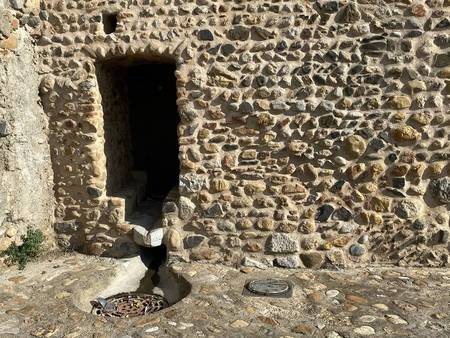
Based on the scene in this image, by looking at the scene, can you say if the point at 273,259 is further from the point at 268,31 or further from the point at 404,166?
the point at 268,31

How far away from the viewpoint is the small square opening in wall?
470cm

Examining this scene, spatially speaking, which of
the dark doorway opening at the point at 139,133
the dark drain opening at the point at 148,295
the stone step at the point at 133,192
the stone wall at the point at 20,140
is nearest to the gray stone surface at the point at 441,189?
the dark drain opening at the point at 148,295

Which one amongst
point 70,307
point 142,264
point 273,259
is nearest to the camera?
point 70,307

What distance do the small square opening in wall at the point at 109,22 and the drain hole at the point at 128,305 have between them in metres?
2.65

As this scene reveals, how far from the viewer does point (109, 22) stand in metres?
4.75

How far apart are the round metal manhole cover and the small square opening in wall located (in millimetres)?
2887

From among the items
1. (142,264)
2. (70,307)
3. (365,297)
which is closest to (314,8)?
(365,297)

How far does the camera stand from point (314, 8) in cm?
438

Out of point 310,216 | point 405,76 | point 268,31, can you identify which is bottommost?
point 310,216

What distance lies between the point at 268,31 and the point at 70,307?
3.05m

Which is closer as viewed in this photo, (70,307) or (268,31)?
(70,307)

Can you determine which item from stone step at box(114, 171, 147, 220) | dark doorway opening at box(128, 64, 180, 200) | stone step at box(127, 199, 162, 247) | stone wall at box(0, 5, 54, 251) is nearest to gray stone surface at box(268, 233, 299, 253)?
stone step at box(127, 199, 162, 247)

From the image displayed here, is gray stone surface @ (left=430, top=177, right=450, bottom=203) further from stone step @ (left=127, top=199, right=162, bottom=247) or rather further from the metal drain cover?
stone step @ (left=127, top=199, right=162, bottom=247)

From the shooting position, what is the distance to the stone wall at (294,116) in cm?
434
